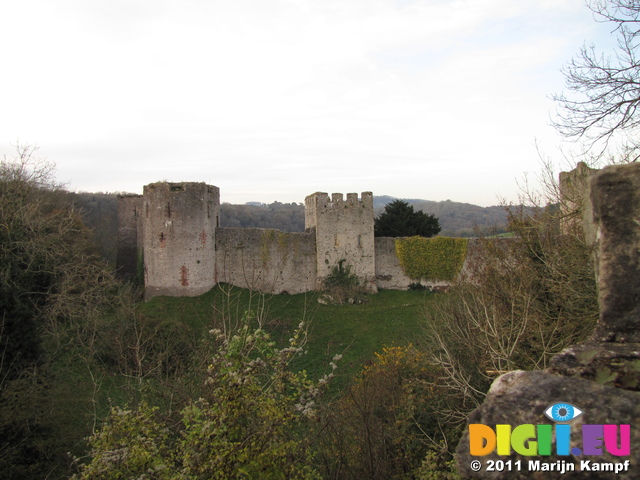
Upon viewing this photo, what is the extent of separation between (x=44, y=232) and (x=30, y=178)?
3571mm

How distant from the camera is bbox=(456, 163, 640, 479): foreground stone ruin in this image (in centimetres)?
191

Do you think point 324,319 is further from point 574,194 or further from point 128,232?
point 574,194

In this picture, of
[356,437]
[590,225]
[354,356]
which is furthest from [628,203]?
[354,356]

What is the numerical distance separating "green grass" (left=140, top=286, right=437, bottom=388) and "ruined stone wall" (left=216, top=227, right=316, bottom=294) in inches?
30.7

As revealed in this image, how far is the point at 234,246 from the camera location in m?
22.7

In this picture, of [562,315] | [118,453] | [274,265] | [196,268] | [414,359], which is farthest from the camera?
[274,265]

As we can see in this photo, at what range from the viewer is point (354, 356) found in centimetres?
1641

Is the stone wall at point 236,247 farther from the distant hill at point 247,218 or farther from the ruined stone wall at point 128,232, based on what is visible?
the distant hill at point 247,218

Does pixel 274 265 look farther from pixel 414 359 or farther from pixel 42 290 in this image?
pixel 414 359

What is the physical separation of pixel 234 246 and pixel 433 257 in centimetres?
1145

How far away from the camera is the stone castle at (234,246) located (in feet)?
67.7

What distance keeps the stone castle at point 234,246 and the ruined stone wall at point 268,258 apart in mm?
49

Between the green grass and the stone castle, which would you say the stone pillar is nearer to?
the green grass

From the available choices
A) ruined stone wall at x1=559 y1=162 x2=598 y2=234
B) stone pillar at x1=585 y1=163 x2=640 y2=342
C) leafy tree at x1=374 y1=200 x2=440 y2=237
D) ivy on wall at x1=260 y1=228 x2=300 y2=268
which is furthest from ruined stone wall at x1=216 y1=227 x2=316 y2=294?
stone pillar at x1=585 y1=163 x2=640 y2=342
